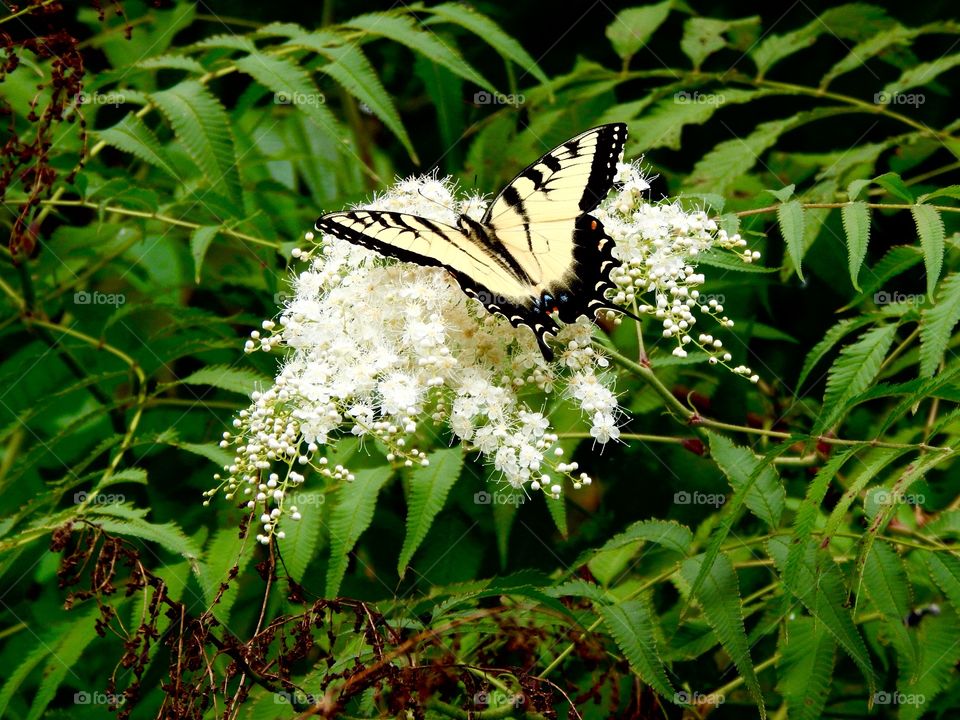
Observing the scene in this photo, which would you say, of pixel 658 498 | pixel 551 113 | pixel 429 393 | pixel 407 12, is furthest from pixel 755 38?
pixel 429 393

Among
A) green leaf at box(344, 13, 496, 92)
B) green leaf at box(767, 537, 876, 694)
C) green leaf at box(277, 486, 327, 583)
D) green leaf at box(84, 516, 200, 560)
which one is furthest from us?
green leaf at box(344, 13, 496, 92)

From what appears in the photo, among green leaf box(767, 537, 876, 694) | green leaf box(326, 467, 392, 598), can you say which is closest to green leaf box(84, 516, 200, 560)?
green leaf box(326, 467, 392, 598)

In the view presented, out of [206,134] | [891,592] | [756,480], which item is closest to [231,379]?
[206,134]

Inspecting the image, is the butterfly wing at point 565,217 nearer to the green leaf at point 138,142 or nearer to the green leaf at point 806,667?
the green leaf at point 806,667

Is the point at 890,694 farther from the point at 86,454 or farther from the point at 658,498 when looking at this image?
the point at 86,454

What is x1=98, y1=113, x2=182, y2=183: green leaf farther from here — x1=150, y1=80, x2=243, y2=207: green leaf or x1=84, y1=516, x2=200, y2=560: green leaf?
x1=84, y1=516, x2=200, y2=560: green leaf

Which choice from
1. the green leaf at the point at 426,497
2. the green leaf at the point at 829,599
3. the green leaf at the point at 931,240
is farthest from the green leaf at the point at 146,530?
the green leaf at the point at 931,240
